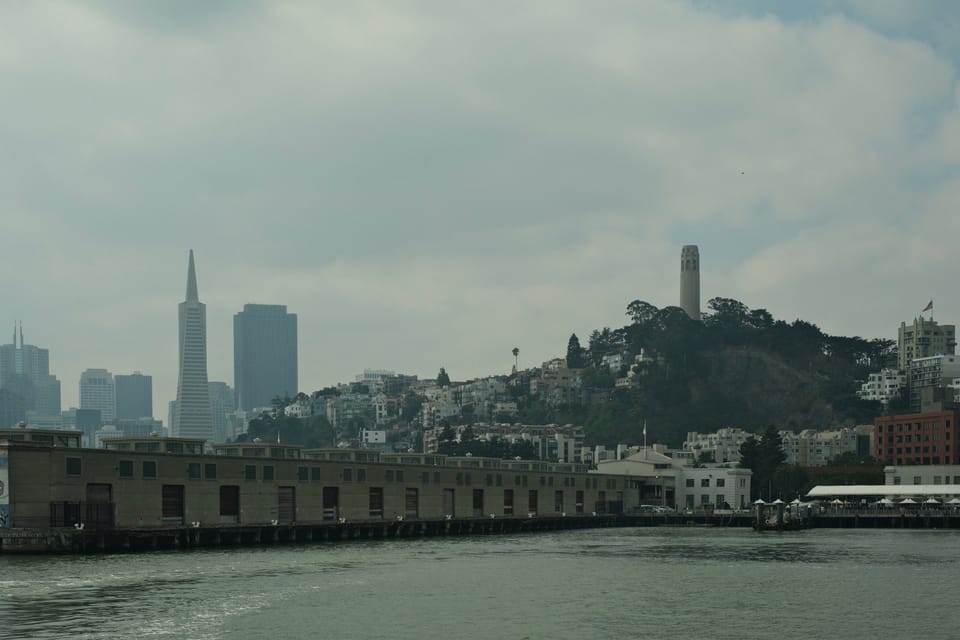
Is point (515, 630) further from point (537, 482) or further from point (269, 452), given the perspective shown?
point (537, 482)

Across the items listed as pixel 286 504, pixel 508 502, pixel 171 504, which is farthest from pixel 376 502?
pixel 171 504

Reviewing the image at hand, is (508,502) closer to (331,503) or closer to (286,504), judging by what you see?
(331,503)

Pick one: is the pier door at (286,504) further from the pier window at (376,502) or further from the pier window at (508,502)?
the pier window at (508,502)

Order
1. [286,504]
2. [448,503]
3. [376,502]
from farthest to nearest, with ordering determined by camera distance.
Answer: [448,503]
[376,502]
[286,504]

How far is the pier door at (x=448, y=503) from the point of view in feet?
504

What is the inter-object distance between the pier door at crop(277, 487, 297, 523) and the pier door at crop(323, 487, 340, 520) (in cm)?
517

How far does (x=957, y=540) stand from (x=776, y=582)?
59.8 meters

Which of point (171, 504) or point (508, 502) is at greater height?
point (171, 504)

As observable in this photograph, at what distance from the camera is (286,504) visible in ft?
417

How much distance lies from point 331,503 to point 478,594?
5766 centimetres

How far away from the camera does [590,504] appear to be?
18825 cm

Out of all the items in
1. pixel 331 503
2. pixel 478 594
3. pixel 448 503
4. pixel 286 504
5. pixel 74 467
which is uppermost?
pixel 74 467

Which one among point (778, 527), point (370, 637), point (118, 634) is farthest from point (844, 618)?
point (778, 527)

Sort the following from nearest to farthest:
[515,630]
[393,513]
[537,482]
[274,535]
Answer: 1. [515,630]
2. [274,535]
3. [393,513]
4. [537,482]
